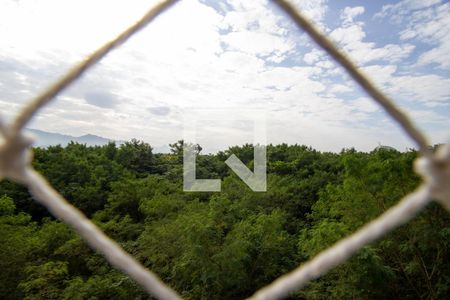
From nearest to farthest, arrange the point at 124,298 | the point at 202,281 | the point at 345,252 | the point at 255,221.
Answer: the point at 345,252 < the point at 124,298 < the point at 202,281 < the point at 255,221

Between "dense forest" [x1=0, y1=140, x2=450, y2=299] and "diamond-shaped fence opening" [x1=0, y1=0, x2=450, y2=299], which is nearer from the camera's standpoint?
"diamond-shaped fence opening" [x1=0, y1=0, x2=450, y2=299]

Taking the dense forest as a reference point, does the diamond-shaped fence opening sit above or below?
above

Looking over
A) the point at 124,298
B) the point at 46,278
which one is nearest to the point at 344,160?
the point at 124,298

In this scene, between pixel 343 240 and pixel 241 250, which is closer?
pixel 343 240

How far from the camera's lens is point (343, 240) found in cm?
38

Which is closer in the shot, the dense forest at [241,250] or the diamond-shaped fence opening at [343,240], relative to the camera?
the diamond-shaped fence opening at [343,240]

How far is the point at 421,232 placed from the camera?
177 inches

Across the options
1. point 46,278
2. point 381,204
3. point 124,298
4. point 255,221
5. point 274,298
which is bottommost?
point 124,298

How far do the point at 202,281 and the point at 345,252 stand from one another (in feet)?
15.6

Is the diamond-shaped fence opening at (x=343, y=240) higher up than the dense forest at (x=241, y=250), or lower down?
higher up

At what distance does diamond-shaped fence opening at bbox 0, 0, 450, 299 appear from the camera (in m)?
0.35

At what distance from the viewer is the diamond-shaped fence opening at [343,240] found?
351 millimetres

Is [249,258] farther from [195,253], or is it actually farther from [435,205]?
[435,205]

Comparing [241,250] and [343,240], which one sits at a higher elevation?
[343,240]
